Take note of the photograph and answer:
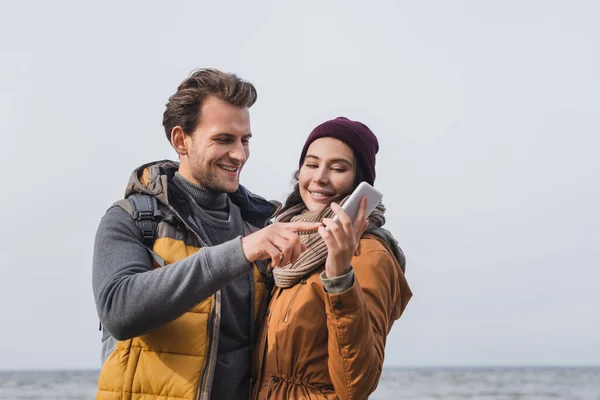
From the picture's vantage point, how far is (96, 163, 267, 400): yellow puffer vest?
11.0 ft

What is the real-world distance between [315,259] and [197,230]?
0.59 metres

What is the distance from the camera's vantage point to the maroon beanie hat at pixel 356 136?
3.66 m

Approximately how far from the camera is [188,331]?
339 cm

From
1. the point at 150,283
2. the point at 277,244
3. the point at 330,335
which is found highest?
the point at 277,244

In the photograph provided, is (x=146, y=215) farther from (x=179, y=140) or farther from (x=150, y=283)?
(x=179, y=140)

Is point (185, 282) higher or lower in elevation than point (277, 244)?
lower

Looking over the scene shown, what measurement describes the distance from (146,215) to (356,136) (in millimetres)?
1030

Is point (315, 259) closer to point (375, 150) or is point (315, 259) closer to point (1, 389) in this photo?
point (375, 150)

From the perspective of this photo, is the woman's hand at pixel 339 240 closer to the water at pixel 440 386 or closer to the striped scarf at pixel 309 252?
the striped scarf at pixel 309 252

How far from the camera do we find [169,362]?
338cm

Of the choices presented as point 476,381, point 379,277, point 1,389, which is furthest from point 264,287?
point 476,381

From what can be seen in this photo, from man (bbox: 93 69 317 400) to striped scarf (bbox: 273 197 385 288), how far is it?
0.77 feet

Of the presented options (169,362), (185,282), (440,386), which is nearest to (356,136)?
(185,282)

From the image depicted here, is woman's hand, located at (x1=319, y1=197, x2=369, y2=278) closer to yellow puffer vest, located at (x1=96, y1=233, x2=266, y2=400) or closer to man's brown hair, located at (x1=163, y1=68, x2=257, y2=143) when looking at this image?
yellow puffer vest, located at (x1=96, y1=233, x2=266, y2=400)
